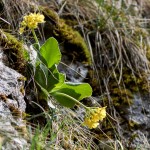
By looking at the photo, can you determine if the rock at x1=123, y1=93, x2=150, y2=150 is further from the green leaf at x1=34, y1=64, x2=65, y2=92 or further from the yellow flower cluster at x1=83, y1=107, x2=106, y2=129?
the yellow flower cluster at x1=83, y1=107, x2=106, y2=129

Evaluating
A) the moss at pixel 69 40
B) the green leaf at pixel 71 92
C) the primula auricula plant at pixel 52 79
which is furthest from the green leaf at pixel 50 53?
the moss at pixel 69 40

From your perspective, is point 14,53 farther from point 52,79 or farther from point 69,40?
point 69,40

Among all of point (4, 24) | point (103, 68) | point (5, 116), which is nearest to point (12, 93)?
point (5, 116)

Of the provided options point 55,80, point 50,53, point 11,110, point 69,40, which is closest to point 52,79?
point 55,80

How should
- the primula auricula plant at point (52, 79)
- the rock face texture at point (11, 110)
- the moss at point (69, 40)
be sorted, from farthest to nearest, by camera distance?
the moss at point (69, 40) < the primula auricula plant at point (52, 79) < the rock face texture at point (11, 110)

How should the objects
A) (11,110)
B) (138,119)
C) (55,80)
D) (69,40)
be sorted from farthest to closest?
(69,40), (138,119), (55,80), (11,110)

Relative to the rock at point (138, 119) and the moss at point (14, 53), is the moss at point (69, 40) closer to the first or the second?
the rock at point (138, 119)

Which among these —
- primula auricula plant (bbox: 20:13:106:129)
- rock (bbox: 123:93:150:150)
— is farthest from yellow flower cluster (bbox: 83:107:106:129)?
rock (bbox: 123:93:150:150)
